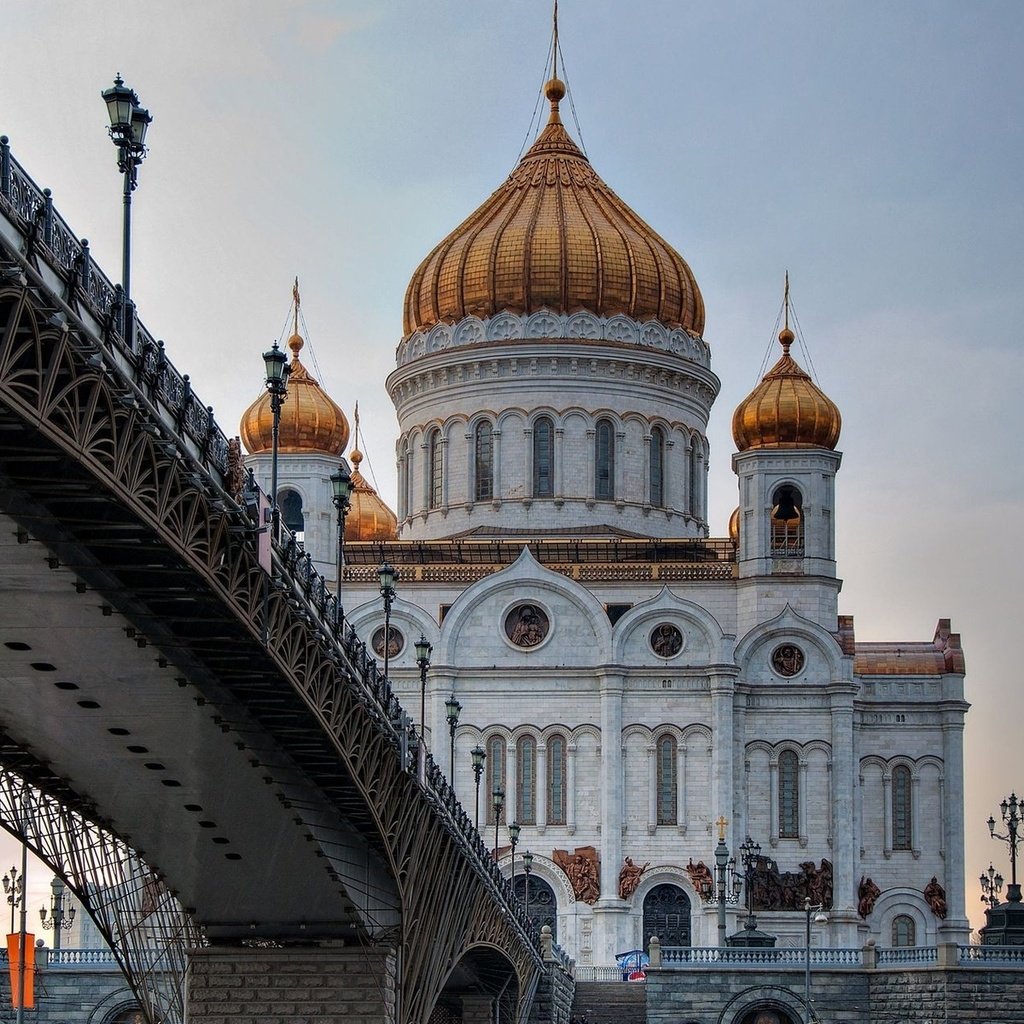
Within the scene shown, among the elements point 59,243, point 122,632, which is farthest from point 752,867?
point 59,243

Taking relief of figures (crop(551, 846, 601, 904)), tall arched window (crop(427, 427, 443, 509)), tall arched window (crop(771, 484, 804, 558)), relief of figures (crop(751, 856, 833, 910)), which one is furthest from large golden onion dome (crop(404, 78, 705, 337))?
relief of figures (crop(751, 856, 833, 910))

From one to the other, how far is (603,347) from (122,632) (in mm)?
57830

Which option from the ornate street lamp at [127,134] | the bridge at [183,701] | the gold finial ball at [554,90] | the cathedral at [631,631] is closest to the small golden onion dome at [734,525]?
the cathedral at [631,631]

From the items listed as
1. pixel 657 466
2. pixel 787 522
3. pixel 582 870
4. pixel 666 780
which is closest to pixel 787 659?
pixel 787 522

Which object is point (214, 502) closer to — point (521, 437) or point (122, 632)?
point (122, 632)

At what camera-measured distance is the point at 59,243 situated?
21.0m

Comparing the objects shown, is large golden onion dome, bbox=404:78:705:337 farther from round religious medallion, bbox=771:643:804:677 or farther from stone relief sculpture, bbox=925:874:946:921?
stone relief sculpture, bbox=925:874:946:921

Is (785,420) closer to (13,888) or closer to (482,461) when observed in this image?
(482,461)

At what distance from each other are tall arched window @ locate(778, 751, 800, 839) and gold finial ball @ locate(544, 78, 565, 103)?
2821 cm

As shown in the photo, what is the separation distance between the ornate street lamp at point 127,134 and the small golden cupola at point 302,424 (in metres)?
55.6

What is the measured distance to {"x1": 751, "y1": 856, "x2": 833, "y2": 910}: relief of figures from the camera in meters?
74.9

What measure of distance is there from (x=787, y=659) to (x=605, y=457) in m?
10.2

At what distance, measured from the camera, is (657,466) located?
84125 mm

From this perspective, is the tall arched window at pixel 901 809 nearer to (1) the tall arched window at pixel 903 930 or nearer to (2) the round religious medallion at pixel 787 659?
(1) the tall arched window at pixel 903 930
